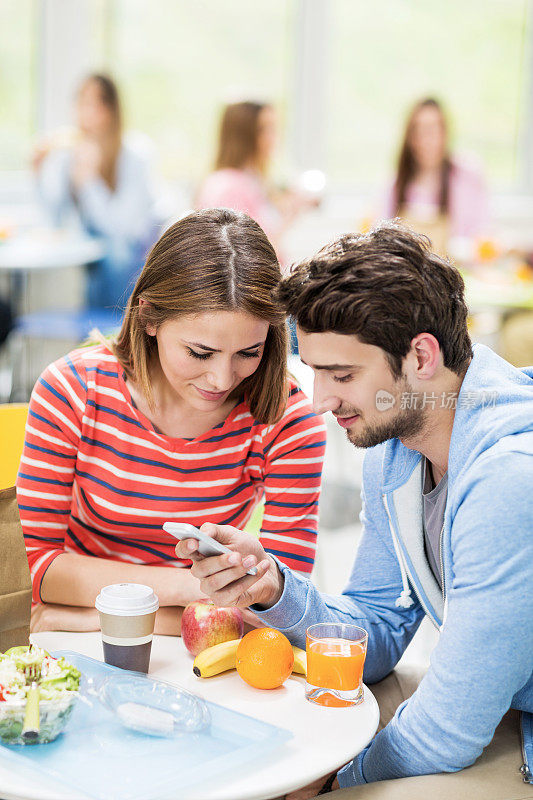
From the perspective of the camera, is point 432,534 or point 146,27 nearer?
point 432,534

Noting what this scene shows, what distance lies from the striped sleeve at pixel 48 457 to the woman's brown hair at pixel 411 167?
12.7 feet

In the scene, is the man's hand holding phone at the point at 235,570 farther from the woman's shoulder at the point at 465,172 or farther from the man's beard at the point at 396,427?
the woman's shoulder at the point at 465,172

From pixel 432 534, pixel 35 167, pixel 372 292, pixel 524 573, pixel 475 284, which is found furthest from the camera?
pixel 35 167

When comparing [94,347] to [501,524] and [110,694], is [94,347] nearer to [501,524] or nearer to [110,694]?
[110,694]

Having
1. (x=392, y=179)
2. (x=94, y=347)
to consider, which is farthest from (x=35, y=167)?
(x=94, y=347)

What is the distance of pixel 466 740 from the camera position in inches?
47.9

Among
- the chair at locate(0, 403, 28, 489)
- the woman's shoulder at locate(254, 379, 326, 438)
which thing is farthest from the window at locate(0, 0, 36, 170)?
the woman's shoulder at locate(254, 379, 326, 438)

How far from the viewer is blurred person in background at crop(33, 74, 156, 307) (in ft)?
16.3

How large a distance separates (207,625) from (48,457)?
0.43m

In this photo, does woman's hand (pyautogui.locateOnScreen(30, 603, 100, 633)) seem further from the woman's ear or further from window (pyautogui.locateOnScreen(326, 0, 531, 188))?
window (pyautogui.locateOnScreen(326, 0, 531, 188))

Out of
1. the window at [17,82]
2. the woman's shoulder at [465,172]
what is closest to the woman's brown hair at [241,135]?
the woman's shoulder at [465,172]

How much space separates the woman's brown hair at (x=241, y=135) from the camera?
4.77 metres

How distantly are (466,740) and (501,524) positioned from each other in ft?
0.88

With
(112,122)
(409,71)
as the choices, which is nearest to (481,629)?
(112,122)
